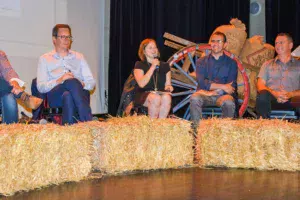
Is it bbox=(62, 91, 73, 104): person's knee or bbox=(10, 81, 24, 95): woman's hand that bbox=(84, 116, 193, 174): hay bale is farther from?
bbox=(10, 81, 24, 95): woman's hand

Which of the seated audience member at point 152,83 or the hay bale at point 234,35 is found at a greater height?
the hay bale at point 234,35

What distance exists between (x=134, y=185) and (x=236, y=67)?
1.87 m

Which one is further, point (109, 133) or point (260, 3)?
point (260, 3)

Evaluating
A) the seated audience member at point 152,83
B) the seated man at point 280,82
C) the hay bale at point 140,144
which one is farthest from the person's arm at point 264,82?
the hay bale at point 140,144

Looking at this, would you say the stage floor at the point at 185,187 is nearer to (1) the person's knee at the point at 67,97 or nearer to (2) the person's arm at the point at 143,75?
(1) the person's knee at the point at 67,97

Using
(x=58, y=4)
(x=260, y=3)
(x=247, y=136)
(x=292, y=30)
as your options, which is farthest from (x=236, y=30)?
(x=247, y=136)

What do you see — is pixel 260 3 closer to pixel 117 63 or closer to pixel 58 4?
pixel 117 63

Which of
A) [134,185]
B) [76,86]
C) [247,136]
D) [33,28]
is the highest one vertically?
[33,28]

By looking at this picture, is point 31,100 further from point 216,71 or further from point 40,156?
point 216,71

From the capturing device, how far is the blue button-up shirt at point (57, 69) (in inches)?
141

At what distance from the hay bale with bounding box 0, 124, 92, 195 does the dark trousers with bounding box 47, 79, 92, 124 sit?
0.62 metres

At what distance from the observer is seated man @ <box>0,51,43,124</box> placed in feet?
10.7

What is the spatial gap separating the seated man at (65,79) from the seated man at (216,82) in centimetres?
90

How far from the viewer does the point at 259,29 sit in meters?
6.60
